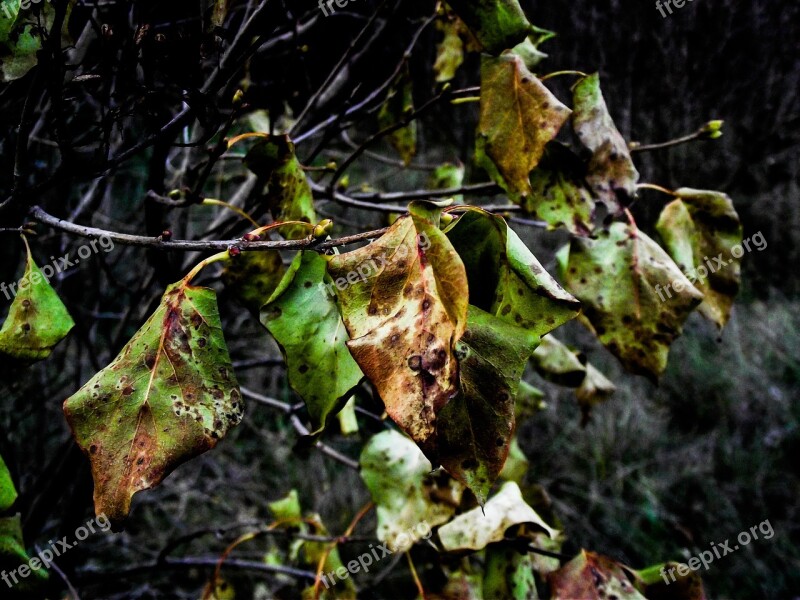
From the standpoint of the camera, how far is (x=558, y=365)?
87 centimetres

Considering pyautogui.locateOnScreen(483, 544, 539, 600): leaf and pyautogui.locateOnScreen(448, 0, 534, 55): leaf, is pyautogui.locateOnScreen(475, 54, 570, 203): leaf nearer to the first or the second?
pyautogui.locateOnScreen(448, 0, 534, 55): leaf

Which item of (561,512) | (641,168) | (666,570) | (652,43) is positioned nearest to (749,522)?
(561,512)

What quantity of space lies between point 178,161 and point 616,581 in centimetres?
150

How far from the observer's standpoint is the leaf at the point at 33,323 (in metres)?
0.52

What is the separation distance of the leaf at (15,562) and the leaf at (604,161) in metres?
0.74

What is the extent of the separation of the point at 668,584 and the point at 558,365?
12.6 inches

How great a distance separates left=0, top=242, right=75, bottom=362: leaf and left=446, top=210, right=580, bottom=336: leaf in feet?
1.24

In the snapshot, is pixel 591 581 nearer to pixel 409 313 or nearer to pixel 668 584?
pixel 668 584

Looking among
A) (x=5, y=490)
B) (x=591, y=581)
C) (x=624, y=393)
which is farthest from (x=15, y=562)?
(x=624, y=393)

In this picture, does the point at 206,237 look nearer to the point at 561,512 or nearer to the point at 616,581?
the point at 616,581

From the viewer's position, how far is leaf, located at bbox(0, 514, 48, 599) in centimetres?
58

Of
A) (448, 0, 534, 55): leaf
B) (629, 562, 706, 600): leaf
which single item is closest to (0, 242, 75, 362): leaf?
(448, 0, 534, 55): leaf

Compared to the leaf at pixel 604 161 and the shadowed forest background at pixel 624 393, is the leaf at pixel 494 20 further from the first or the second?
the shadowed forest background at pixel 624 393

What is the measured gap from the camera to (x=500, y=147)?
63cm
